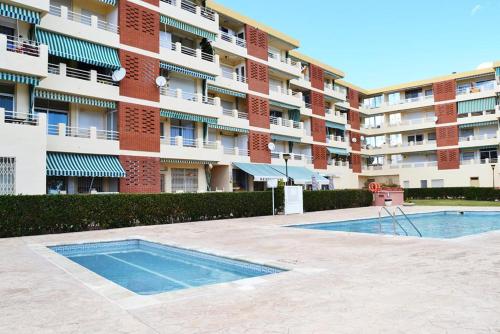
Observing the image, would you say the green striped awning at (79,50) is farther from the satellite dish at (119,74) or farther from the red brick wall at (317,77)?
the red brick wall at (317,77)

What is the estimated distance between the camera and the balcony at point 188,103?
26.9m

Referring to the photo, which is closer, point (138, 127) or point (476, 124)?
point (138, 127)

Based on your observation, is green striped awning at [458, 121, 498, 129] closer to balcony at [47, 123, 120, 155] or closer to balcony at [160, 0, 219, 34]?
balcony at [160, 0, 219, 34]

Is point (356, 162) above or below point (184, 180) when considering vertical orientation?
above

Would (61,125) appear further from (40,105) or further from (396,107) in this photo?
(396,107)

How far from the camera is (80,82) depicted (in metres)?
22.5

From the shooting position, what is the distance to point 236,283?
22.7 ft

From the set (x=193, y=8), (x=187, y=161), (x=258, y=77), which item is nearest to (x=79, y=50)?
(x=187, y=161)

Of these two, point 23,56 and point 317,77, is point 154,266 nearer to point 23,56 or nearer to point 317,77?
point 23,56

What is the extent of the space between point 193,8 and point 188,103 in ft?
25.0

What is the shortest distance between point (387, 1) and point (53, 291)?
26.9m

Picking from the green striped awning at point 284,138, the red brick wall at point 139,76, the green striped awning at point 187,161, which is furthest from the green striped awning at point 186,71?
the green striped awning at point 284,138

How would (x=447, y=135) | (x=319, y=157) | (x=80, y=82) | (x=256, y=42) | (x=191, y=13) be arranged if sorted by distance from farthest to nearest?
(x=447, y=135) → (x=319, y=157) → (x=256, y=42) → (x=191, y=13) → (x=80, y=82)

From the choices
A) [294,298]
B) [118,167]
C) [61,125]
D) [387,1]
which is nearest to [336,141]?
[387,1]
